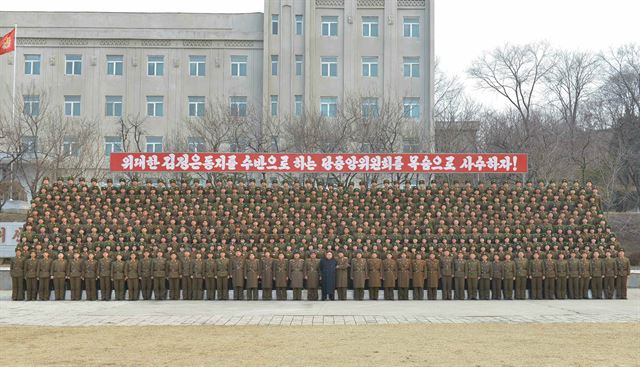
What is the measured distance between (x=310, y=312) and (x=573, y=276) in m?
6.73

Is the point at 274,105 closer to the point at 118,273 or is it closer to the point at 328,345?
the point at 118,273

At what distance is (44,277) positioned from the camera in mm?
16750

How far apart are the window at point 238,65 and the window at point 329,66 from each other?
13.5 ft

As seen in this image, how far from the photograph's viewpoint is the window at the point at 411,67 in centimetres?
3941

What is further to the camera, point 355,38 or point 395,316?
point 355,38

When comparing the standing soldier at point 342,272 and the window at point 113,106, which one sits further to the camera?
the window at point 113,106

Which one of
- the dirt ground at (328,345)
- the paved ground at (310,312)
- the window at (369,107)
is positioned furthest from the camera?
the window at (369,107)

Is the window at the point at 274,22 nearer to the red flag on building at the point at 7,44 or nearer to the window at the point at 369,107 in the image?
the window at the point at 369,107

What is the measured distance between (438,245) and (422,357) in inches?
352

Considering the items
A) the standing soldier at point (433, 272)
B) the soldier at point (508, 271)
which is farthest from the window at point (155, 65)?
the soldier at point (508, 271)

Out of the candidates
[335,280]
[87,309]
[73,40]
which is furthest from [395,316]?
[73,40]

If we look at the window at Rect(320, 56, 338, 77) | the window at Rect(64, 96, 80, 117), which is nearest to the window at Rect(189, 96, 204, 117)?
the window at Rect(64, 96, 80, 117)

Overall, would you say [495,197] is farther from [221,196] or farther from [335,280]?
[221,196]

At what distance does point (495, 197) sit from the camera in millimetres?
19219
